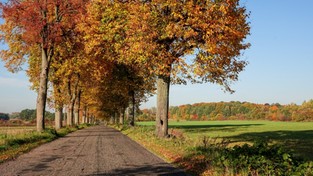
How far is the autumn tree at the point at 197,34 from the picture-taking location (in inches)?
757

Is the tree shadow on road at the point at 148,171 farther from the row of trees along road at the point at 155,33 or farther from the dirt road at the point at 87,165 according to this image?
the row of trees along road at the point at 155,33

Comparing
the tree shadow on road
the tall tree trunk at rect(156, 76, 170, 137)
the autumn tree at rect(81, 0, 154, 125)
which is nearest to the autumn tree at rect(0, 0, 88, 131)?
the autumn tree at rect(81, 0, 154, 125)

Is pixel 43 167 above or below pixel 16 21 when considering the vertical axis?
below

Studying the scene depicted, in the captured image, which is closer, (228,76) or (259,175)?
(259,175)

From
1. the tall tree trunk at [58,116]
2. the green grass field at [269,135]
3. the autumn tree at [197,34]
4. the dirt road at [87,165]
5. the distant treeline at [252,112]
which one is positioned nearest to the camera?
the dirt road at [87,165]

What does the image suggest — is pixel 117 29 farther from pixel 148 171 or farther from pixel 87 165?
pixel 148 171

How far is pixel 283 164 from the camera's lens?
907cm

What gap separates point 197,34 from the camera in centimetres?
1948

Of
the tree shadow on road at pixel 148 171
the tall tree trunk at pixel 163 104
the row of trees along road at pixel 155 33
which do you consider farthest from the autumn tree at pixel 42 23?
the tree shadow on road at pixel 148 171

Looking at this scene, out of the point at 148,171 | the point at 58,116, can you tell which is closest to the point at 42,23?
the point at 58,116

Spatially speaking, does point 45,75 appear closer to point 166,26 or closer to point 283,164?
point 166,26

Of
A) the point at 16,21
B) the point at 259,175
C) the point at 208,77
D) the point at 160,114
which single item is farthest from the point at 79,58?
the point at 259,175

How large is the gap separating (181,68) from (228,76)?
4304 mm

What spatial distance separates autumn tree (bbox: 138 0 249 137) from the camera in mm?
19234
